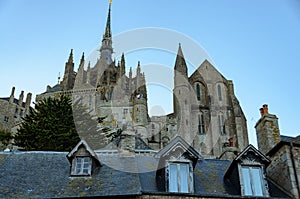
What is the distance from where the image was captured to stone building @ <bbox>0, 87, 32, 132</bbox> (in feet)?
228

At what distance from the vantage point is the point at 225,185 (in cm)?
1343

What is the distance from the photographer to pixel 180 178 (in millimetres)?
12844

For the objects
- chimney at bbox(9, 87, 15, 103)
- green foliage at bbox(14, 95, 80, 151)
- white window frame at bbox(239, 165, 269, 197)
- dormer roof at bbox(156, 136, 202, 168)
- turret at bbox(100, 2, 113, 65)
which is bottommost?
white window frame at bbox(239, 165, 269, 197)

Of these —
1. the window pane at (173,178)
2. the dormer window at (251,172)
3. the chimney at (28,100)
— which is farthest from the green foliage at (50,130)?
the chimney at (28,100)

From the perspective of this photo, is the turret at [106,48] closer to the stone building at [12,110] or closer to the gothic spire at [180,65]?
the stone building at [12,110]

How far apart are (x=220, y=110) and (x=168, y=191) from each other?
152 ft

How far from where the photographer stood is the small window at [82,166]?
13347mm

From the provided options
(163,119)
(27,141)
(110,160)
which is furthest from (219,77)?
(110,160)

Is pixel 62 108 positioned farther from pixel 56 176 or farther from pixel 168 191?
pixel 168 191

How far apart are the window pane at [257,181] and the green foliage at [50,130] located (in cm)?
1239

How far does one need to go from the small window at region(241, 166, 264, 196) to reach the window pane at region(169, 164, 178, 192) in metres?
2.17

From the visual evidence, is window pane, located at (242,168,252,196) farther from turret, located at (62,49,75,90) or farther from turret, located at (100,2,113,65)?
turret, located at (100,2,113,65)

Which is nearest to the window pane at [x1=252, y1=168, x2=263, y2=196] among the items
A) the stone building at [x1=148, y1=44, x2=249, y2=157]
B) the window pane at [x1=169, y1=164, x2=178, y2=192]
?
the window pane at [x1=169, y1=164, x2=178, y2=192]

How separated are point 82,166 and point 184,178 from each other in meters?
3.46
